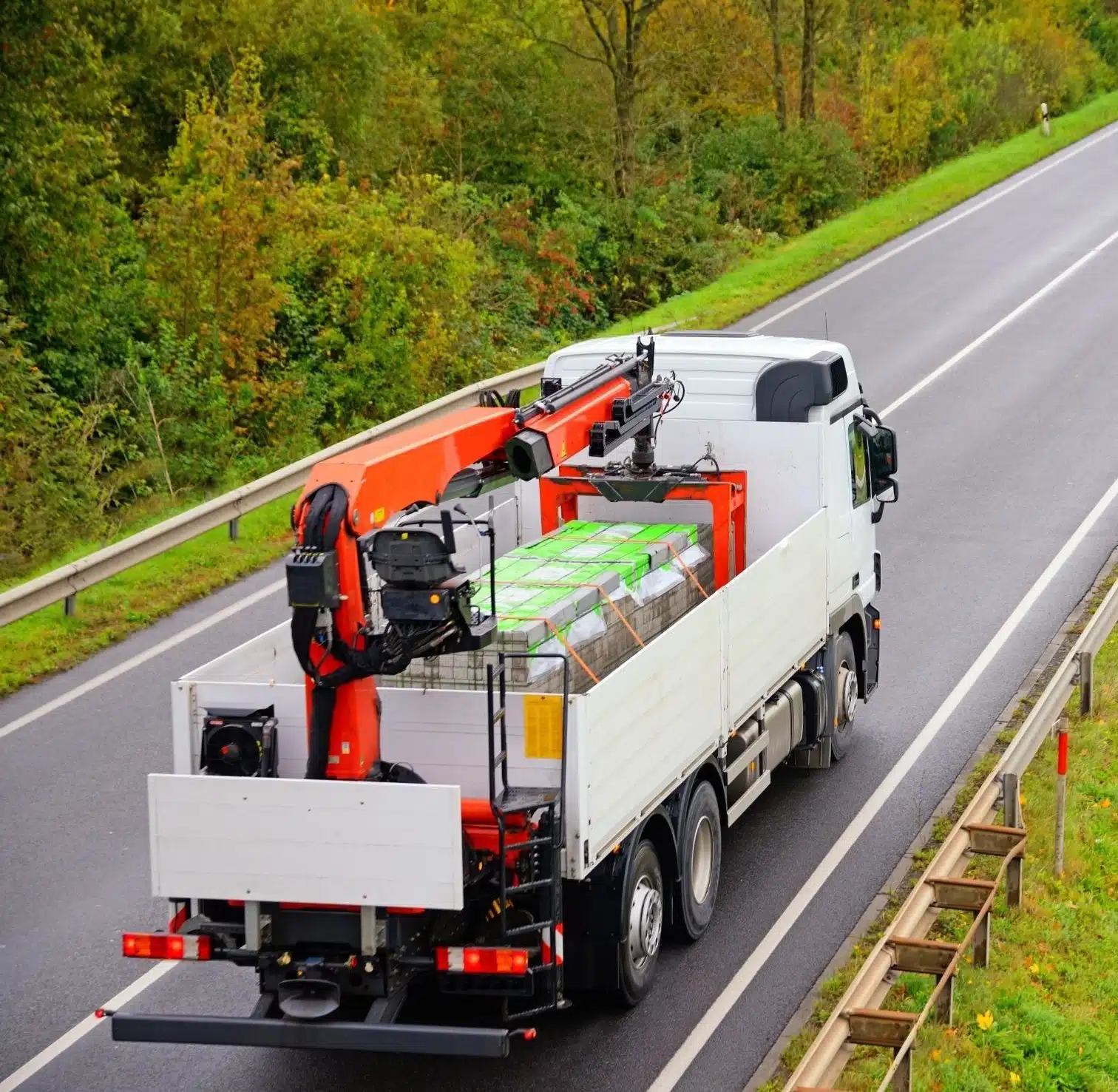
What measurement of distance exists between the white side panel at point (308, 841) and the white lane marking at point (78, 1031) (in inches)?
58.7

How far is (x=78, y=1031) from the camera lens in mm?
9188

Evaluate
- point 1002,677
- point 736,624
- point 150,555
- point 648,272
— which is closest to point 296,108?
point 648,272

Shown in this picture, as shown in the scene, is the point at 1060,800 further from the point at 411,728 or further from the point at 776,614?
the point at 411,728

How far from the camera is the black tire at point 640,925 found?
8984 millimetres

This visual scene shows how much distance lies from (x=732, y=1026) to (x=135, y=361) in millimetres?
14536

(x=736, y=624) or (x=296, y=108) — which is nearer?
(x=736, y=624)

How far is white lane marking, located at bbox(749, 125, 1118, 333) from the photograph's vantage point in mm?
27861

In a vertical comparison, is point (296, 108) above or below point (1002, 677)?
above

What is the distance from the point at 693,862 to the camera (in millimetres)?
10227

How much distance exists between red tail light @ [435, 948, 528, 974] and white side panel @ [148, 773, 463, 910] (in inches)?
15.7

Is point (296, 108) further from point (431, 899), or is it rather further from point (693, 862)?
point (431, 899)

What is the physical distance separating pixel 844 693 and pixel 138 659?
607cm

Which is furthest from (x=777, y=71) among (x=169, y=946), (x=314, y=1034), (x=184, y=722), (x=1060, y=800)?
(x=314, y=1034)

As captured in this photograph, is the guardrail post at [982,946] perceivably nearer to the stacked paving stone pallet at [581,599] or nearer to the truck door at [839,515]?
the stacked paving stone pallet at [581,599]
